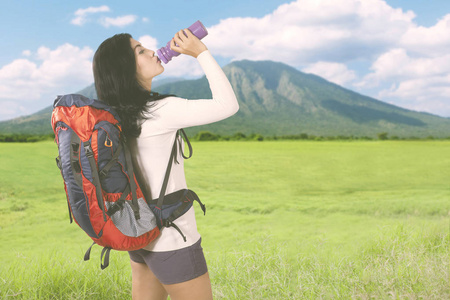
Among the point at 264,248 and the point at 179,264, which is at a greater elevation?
the point at 179,264

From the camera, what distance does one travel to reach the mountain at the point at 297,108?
10625 centimetres

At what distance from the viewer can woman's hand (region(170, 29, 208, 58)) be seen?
170 centimetres

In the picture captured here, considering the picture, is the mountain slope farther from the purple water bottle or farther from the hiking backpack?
the hiking backpack

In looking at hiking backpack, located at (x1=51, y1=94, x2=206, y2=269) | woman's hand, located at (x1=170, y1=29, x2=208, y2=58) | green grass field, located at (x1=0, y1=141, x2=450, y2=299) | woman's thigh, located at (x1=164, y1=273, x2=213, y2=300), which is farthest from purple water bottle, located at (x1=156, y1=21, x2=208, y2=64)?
green grass field, located at (x1=0, y1=141, x2=450, y2=299)

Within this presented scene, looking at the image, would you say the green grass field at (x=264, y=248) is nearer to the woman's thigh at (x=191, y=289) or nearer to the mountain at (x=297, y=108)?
the woman's thigh at (x=191, y=289)

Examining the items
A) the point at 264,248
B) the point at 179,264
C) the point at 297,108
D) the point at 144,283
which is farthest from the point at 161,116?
the point at 297,108

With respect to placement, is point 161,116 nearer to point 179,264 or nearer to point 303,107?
point 179,264

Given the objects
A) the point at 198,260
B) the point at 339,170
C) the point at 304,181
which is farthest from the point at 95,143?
the point at 339,170

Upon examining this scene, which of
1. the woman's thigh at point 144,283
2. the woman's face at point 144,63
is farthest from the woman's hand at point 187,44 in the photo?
the woman's thigh at point 144,283

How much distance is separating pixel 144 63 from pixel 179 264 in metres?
0.97

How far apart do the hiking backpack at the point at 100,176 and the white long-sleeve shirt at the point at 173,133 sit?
7 centimetres

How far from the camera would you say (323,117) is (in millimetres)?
128375

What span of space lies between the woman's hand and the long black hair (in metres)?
0.22

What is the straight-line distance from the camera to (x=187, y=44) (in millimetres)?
1721
